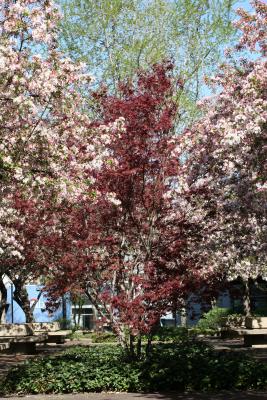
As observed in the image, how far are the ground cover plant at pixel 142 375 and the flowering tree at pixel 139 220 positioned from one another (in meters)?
0.88

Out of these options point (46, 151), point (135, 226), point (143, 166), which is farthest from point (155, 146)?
point (46, 151)

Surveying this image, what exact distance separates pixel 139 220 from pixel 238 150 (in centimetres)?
328

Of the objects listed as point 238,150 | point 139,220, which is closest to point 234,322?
point 139,220

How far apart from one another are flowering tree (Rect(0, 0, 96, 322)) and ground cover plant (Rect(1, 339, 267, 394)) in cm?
394

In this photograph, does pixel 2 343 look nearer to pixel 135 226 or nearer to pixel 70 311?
pixel 135 226

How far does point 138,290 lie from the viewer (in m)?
13.8

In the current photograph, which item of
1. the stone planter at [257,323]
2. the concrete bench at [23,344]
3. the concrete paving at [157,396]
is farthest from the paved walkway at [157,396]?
the stone planter at [257,323]

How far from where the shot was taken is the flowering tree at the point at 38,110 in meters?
10.3

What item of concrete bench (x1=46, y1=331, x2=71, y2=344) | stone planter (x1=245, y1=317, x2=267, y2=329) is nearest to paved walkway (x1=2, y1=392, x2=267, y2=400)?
stone planter (x1=245, y1=317, x2=267, y2=329)

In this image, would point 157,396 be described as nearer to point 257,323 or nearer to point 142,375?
point 142,375

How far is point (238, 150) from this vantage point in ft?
37.8

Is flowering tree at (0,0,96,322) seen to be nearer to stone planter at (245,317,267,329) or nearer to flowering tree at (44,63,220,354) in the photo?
flowering tree at (44,63,220,354)

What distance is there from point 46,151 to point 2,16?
264cm

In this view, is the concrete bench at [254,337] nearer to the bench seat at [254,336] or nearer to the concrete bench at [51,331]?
the bench seat at [254,336]
